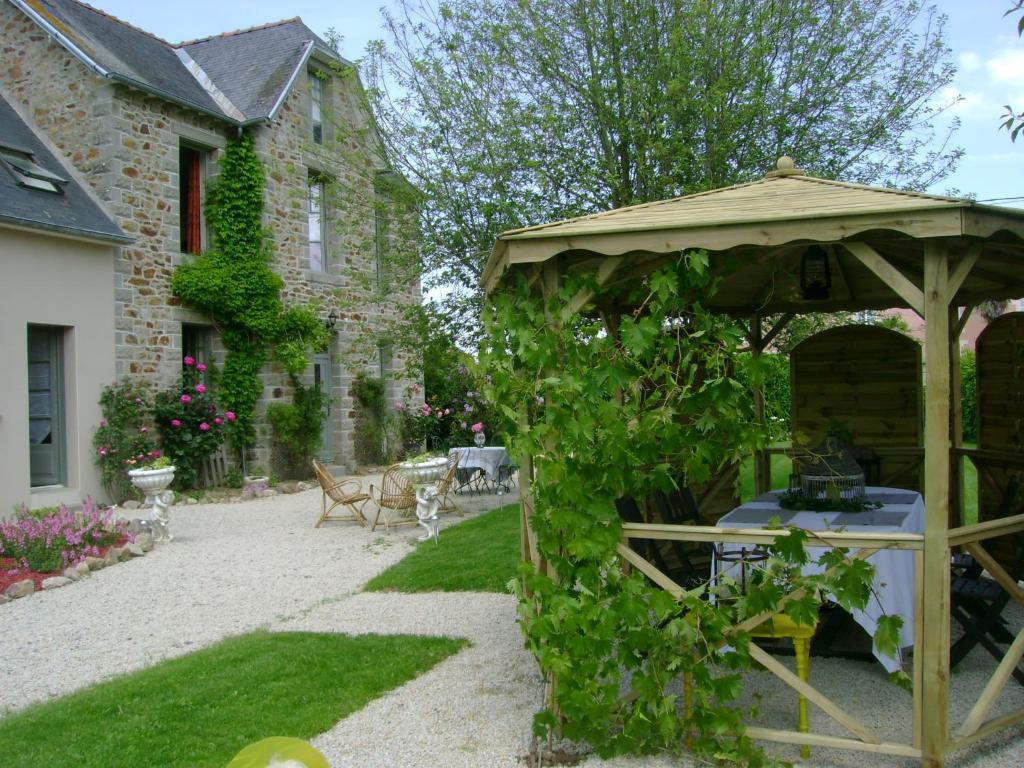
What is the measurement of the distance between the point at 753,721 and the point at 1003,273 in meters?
3.86

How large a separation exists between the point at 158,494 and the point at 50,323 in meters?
3.39

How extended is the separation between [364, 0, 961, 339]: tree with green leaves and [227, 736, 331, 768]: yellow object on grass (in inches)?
343

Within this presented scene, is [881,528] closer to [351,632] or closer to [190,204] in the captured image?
[351,632]

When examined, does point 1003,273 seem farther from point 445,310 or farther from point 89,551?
point 89,551

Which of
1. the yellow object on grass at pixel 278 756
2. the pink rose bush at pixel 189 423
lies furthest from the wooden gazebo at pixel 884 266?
the pink rose bush at pixel 189 423

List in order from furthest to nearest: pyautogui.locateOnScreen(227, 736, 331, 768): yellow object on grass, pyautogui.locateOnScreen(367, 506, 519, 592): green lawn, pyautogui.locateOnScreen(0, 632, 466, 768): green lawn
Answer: pyautogui.locateOnScreen(367, 506, 519, 592): green lawn → pyautogui.locateOnScreen(0, 632, 466, 768): green lawn → pyautogui.locateOnScreen(227, 736, 331, 768): yellow object on grass

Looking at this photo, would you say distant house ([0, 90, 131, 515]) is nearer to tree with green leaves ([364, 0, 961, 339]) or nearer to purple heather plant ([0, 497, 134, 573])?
purple heather plant ([0, 497, 134, 573])

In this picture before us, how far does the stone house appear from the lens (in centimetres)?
1244

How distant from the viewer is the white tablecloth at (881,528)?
449 centimetres

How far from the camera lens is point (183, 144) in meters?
13.9

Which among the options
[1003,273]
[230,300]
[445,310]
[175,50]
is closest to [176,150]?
[230,300]

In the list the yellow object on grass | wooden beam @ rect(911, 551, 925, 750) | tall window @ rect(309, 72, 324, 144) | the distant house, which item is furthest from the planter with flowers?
tall window @ rect(309, 72, 324, 144)

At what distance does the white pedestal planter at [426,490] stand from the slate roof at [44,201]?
5594 mm

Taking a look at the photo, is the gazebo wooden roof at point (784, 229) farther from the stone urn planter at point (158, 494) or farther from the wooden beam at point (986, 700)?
the stone urn planter at point (158, 494)
